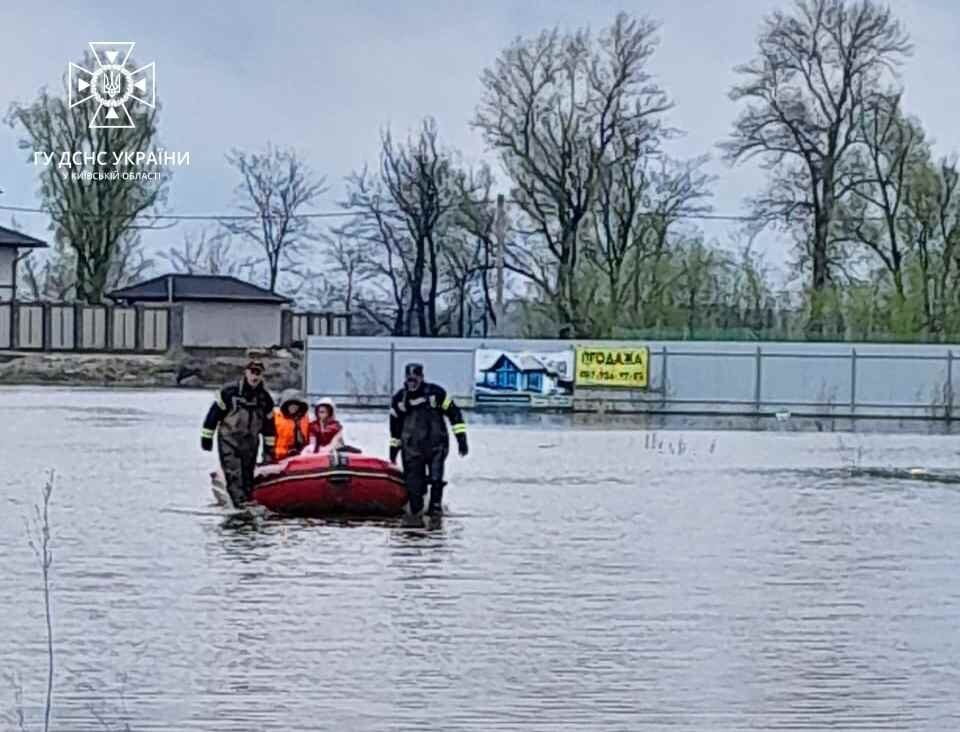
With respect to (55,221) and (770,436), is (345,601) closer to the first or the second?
(770,436)

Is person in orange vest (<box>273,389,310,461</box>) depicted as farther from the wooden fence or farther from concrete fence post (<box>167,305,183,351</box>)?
concrete fence post (<box>167,305,183,351</box>)

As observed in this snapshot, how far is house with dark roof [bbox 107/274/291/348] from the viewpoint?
77125mm

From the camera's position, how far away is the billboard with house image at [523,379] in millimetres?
53562

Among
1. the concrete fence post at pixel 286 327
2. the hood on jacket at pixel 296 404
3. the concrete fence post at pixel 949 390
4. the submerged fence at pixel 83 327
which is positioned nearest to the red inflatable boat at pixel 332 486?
the hood on jacket at pixel 296 404

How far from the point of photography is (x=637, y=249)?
69062 mm

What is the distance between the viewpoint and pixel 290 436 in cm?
2144

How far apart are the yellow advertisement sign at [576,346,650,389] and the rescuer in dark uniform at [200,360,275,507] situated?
109 feet

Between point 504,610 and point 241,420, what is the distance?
23.3ft

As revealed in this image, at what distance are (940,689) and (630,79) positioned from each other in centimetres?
5772

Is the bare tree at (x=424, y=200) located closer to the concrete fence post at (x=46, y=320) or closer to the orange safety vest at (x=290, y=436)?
the concrete fence post at (x=46, y=320)

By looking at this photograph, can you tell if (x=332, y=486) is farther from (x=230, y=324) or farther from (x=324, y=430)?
(x=230, y=324)

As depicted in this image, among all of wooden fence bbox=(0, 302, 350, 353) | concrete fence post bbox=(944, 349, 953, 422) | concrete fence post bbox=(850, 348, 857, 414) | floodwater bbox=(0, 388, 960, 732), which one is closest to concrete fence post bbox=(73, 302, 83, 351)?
wooden fence bbox=(0, 302, 350, 353)

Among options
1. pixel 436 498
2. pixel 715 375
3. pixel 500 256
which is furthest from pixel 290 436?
pixel 500 256

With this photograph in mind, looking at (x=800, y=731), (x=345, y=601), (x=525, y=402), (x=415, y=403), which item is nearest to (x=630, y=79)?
(x=525, y=402)
